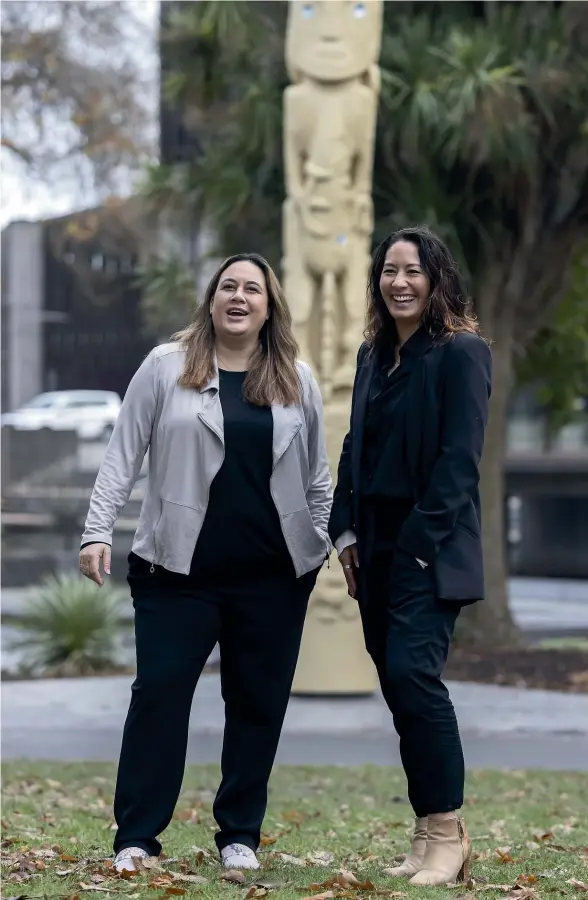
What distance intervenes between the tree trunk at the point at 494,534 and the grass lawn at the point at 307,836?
7.15 metres

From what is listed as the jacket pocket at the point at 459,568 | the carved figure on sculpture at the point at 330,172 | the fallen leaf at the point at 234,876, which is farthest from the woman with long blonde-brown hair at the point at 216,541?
the carved figure on sculpture at the point at 330,172

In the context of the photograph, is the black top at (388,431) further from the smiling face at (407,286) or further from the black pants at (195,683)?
the black pants at (195,683)

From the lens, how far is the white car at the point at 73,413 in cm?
3070

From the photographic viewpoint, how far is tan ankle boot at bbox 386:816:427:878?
15.8ft

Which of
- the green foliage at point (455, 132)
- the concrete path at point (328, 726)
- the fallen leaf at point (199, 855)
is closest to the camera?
the fallen leaf at point (199, 855)

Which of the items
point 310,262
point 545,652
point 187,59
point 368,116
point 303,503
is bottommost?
point 545,652

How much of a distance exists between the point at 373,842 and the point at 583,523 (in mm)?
27364

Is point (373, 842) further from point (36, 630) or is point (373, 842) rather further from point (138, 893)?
point (36, 630)

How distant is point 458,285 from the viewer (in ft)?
16.0

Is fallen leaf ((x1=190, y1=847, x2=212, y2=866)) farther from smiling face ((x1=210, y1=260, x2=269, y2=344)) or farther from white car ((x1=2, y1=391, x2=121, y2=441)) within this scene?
white car ((x1=2, y1=391, x2=121, y2=441))

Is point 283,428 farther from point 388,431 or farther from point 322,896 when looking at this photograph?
point 322,896

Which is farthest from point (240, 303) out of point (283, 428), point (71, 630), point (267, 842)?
point (71, 630)

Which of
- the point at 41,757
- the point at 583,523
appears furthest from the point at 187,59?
the point at 583,523

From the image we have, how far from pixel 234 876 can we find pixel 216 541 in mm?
1057
